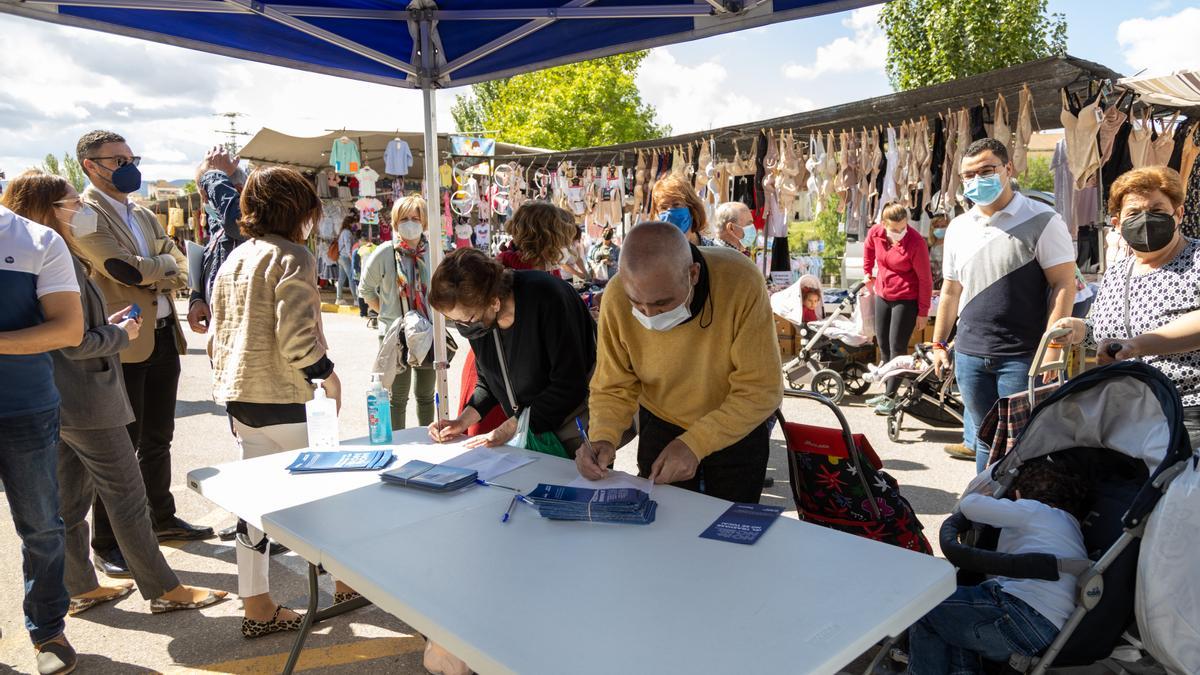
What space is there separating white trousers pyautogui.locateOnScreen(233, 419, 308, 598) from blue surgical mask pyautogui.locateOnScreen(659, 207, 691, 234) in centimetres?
226

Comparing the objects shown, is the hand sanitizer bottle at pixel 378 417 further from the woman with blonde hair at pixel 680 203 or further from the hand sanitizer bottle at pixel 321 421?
the woman with blonde hair at pixel 680 203

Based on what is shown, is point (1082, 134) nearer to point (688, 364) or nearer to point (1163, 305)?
point (1163, 305)

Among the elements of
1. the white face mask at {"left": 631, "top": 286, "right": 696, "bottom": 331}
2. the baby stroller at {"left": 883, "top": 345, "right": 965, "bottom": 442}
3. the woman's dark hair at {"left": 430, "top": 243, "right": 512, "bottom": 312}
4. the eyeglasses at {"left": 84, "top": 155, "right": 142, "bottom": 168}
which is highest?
the eyeglasses at {"left": 84, "top": 155, "right": 142, "bottom": 168}

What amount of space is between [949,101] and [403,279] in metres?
4.78

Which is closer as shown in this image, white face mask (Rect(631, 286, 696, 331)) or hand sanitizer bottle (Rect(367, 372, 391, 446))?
white face mask (Rect(631, 286, 696, 331))

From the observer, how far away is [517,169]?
1184 cm

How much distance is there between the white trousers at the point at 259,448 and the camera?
9.41 ft

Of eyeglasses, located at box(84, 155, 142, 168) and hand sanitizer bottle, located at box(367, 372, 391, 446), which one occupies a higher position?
eyeglasses, located at box(84, 155, 142, 168)

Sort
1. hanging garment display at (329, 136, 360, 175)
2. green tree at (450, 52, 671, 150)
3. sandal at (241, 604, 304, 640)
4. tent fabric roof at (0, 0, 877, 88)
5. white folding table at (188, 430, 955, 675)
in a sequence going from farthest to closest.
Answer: green tree at (450, 52, 671, 150)
hanging garment display at (329, 136, 360, 175)
tent fabric roof at (0, 0, 877, 88)
sandal at (241, 604, 304, 640)
white folding table at (188, 430, 955, 675)

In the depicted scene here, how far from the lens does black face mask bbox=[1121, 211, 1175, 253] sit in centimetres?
274

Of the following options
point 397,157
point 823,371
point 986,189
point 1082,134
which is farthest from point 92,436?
point 397,157

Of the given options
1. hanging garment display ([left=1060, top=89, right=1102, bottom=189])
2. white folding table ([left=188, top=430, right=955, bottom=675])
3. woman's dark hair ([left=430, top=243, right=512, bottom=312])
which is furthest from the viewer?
hanging garment display ([left=1060, top=89, right=1102, bottom=189])

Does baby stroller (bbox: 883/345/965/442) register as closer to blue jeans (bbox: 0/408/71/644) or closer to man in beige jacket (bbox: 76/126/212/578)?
man in beige jacket (bbox: 76/126/212/578)

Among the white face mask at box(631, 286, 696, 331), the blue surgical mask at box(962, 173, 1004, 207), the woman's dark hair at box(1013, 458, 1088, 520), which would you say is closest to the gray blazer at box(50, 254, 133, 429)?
the white face mask at box(631, 286, 696, 331)
